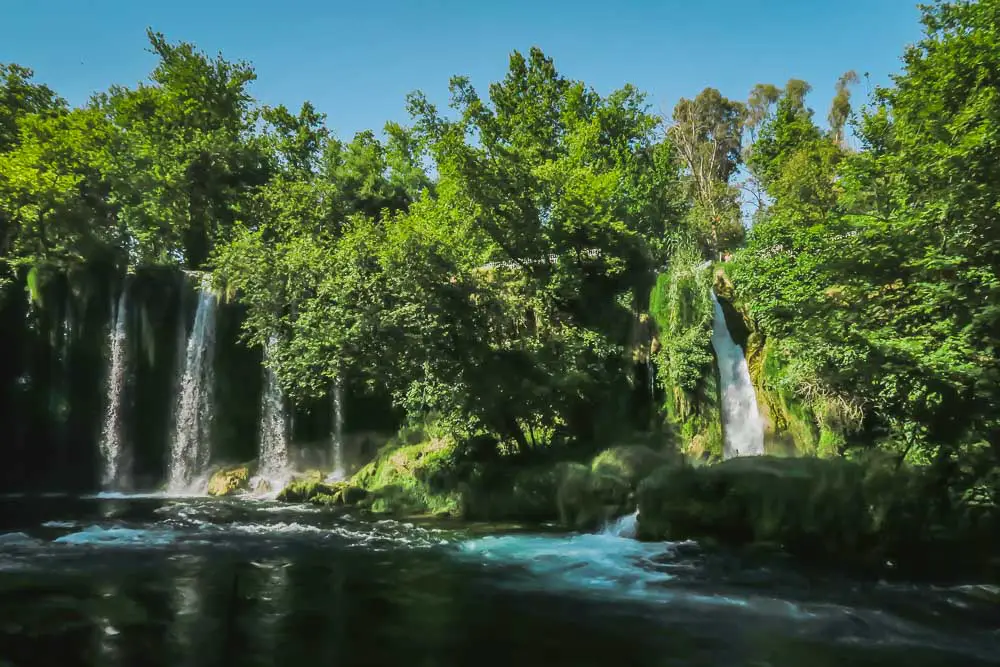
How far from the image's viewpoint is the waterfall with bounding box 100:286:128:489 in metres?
26.5

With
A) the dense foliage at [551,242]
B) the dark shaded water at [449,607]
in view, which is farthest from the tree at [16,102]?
the dark shaded water at [449,607]

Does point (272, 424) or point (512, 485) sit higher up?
point (272, 424)

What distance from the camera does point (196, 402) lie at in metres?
26.7

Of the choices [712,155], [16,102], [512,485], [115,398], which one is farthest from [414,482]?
[712,155]

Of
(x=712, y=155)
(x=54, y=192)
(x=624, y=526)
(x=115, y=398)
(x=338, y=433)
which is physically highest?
(x=712, y=155)

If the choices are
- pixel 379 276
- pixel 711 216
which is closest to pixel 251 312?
pixel 379 276

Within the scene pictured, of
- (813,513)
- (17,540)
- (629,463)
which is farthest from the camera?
(629,463)

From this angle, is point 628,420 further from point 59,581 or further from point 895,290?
point 59,581

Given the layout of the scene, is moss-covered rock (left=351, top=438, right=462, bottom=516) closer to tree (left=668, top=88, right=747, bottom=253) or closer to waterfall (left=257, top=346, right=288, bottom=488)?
waterfall (left=257, top=346, right=288, bottom=488)

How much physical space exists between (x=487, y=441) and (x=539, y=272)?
18.4ft

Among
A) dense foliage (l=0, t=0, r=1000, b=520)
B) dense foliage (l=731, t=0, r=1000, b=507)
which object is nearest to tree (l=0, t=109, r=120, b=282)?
dense foliage (l=0, t=0, r=1000, b=520)

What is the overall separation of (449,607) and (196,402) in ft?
68.3

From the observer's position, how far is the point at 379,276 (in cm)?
1853

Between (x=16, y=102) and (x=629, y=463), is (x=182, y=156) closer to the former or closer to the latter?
(x=16, y=102)
